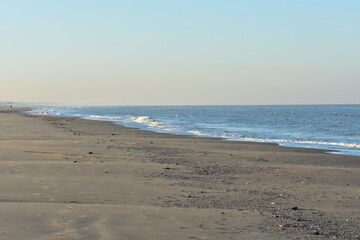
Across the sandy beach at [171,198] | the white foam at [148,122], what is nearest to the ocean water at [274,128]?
the white foam at [148,122]

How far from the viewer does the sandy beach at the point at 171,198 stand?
275 inches

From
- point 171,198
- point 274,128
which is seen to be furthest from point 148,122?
point 171,198

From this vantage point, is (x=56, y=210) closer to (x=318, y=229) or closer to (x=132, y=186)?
(x=132, y=186)

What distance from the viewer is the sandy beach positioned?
698 cm

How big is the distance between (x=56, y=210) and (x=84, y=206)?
0.55m

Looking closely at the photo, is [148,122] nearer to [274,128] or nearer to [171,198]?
[274,128]

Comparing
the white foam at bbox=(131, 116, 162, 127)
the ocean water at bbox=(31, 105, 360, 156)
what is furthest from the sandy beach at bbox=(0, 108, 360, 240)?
the white foam at bbox=(131, 116, 162, 127)

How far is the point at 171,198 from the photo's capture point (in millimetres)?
9305

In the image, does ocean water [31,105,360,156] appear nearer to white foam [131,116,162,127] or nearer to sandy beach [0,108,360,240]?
white foam [131,116,162,127]

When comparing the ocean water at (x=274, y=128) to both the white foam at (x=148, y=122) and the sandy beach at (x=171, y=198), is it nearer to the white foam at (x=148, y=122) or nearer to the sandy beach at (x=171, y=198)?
the white foam at (x=148, y=122)

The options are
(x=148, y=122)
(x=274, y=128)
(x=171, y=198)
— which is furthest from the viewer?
(x=148, y=122)

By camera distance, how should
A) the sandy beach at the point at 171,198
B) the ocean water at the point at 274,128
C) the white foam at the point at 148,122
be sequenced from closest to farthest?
the sandy beach at the point at 171,198 → the ocean water at the point at 274,128 → the white foam at the point at 148,122

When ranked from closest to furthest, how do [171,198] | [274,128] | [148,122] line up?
[171,198] < [274,128] < [148,122]

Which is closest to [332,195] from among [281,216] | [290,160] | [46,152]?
[281,216]
